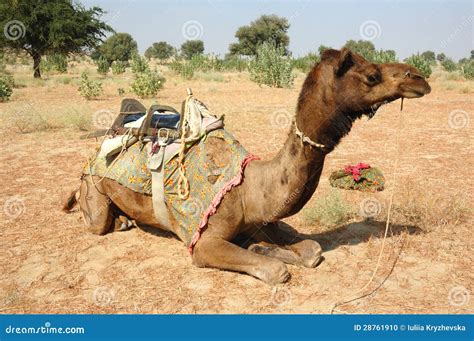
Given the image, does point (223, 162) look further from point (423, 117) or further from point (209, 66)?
point (209, 66)

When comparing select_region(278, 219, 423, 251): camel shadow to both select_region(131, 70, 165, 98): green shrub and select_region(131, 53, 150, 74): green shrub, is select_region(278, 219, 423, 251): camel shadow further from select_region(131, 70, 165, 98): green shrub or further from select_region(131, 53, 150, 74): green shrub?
select_region(131, 53, 150, 74): green shrub

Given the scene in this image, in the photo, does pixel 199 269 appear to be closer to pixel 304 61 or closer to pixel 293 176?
pixel 293 176

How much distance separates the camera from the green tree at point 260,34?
6138cm

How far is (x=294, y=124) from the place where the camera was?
394cm

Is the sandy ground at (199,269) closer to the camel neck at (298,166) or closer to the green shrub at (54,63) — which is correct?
the camel neck at (298,166)

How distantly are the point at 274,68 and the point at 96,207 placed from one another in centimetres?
2310

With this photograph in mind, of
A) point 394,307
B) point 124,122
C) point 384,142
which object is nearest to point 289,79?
point 384,142

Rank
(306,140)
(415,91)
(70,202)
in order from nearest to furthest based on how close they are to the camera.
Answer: (415,91)
(306,140)
(70,202)

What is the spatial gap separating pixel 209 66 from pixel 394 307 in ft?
138
